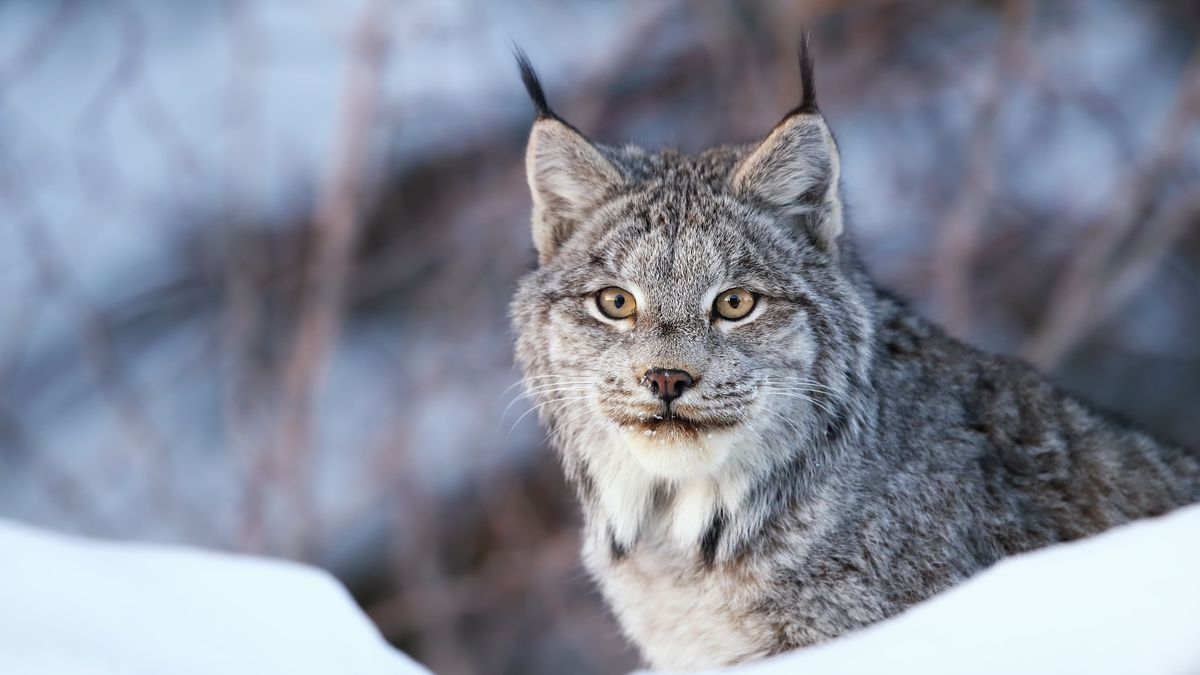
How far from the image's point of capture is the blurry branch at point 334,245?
6.87 m

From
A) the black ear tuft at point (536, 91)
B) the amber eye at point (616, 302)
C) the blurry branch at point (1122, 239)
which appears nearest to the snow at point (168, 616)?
the amber eye at point (616, 302)

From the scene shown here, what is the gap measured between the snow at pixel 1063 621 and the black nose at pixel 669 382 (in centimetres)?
92

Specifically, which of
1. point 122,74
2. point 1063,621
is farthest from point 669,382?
point 122,74

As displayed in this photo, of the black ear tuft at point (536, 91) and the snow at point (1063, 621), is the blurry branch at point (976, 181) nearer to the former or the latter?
the black ear tuft at point (536, 91)

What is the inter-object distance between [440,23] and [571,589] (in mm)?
3397

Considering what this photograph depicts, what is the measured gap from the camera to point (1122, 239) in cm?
739

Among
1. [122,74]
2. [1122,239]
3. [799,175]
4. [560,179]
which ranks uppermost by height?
[122,74]

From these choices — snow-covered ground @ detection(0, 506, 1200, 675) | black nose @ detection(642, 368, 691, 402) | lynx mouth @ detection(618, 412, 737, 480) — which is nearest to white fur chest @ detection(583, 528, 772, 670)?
lynx mouth @ detection(618, 412, 737, 480)

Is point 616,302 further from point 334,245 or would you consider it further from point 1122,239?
point 1122,239

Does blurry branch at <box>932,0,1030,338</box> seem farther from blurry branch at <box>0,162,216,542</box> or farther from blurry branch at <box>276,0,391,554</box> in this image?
blurry branch at <box>0,162,216,542</box>

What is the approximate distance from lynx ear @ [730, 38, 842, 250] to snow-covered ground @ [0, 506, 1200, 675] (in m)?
1.43

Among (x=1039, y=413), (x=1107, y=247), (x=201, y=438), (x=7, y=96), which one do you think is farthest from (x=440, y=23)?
(x=1039, y=413)

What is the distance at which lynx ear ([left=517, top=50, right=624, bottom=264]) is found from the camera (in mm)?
3879

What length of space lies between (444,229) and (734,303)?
4528mm
